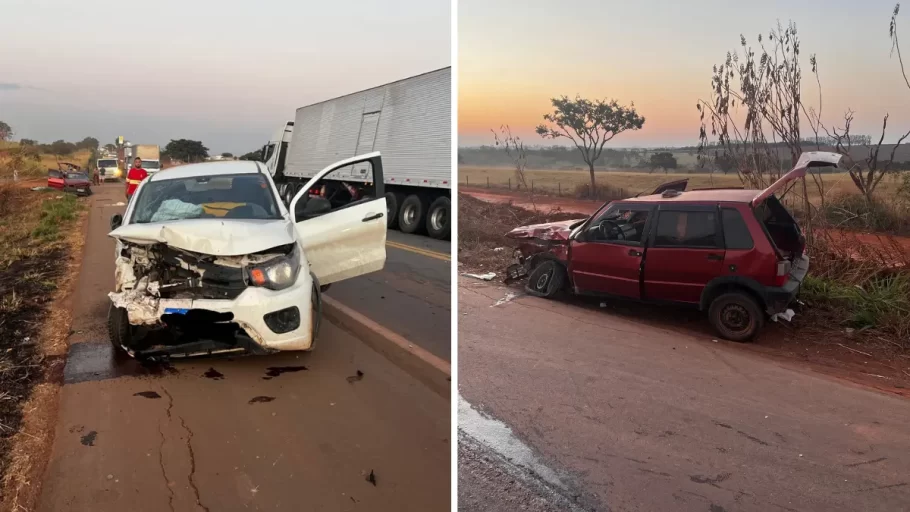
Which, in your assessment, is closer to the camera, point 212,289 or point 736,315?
point 736,315

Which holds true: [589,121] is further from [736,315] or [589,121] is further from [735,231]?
[736,315]

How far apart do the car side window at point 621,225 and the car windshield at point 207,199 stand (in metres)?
3.00

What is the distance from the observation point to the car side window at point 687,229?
1721 millimetres

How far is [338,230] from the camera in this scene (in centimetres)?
434

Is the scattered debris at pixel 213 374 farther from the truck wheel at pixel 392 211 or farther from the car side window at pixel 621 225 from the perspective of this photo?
the truck wheel at pixel 392 211

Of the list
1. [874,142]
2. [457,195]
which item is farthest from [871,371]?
[457,195]

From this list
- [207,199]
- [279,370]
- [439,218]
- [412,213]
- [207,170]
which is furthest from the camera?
[412,213]

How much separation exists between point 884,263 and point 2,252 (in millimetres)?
9593

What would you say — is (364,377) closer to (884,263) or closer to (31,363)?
(31,363)

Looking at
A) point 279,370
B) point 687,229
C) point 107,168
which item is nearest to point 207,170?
point 279,370

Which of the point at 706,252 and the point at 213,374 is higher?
the point at 706,252

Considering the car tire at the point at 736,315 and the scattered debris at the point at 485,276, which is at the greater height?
the scattered debris at the point at 485,276

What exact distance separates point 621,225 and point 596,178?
0.50 ft

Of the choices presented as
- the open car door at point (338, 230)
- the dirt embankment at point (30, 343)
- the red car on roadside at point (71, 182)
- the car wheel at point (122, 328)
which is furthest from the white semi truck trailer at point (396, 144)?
the red car on roadside at point (71, 182)
